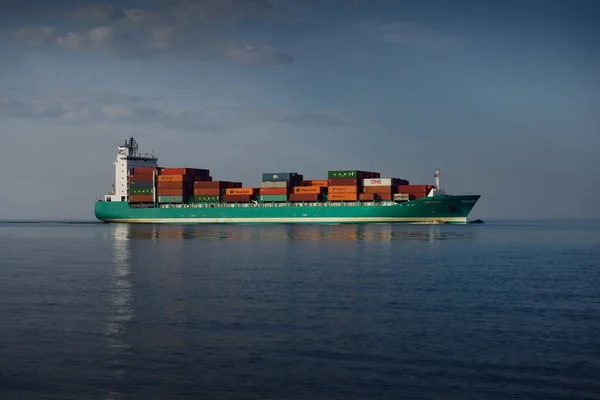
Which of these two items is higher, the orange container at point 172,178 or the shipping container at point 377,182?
the orange container at point 172,178

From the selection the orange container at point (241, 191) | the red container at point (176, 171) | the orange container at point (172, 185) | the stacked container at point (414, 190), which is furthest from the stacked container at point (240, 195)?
the stacked container at point (414, 190)

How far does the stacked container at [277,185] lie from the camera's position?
125000 millimetres

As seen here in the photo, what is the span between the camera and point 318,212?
121 meters

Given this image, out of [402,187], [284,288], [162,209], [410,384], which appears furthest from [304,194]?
[410,384]

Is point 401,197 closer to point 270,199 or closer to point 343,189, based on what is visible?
point 343,189

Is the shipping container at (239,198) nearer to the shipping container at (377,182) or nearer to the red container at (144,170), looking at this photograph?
the red container at (144,170)

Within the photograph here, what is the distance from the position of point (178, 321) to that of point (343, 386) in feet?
31.8

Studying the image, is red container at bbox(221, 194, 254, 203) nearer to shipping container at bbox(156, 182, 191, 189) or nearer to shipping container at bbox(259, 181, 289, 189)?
shipping container at bbox(259, 181, 289, 189)

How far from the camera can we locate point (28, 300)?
28.2m

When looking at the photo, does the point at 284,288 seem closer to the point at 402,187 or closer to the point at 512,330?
the point at 512,330

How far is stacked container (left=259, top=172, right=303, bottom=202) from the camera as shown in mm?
125000

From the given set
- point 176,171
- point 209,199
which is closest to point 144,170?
point 176,171

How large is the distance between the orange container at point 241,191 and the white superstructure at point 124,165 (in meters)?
26.0

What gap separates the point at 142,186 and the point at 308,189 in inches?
1493
